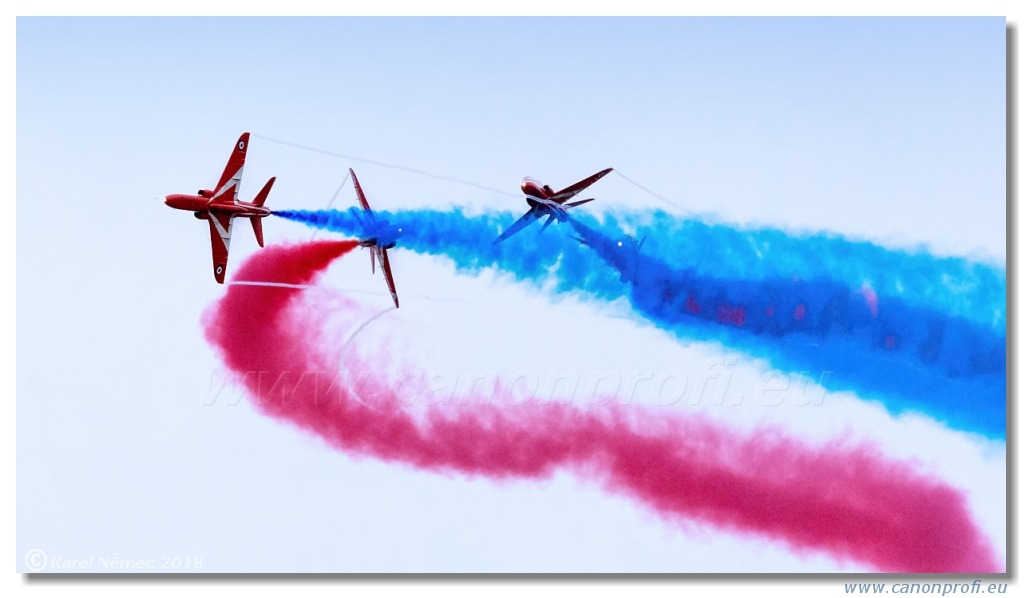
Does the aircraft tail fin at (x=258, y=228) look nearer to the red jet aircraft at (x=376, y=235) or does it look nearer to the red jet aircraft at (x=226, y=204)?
the red jet aircraft at (x=226, y=204)

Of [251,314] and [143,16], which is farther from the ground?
[143,16]

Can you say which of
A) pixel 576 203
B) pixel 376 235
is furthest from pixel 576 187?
pixel 376 235

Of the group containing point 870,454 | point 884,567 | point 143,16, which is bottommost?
point 884,567

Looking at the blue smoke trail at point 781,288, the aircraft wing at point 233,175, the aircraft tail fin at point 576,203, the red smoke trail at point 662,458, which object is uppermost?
the aircraft wing at point 233,175

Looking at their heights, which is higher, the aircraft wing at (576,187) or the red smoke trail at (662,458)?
the aircraft wing at (576,187)

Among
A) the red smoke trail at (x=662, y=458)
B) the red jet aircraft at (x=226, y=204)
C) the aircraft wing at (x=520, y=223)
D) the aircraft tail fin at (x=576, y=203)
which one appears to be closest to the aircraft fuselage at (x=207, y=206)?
the red jet aircraft at (x=226, y=204)

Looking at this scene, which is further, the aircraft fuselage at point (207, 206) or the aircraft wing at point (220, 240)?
the aircraft wing at point (220, 240)

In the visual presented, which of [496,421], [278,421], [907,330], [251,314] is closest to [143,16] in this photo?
[251,314]

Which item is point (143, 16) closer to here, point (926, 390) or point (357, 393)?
point (357, 393)
